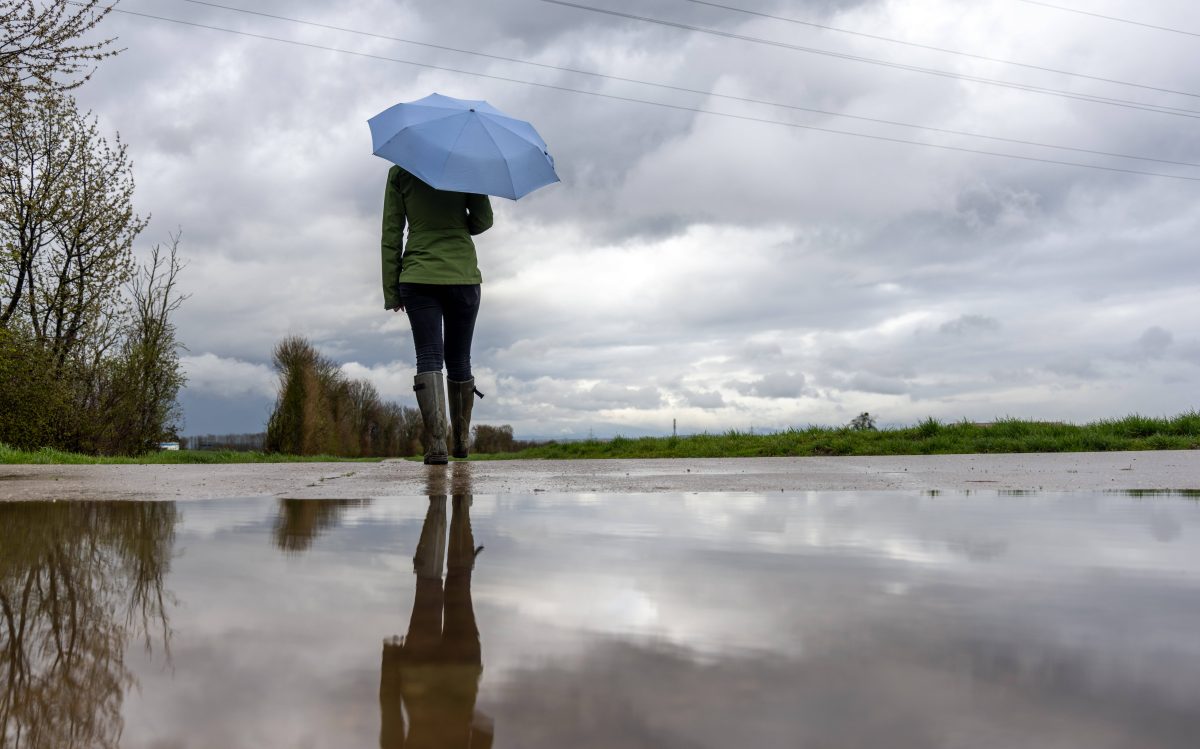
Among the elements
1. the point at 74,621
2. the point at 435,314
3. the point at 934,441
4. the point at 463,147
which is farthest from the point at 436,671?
the point at 934,441

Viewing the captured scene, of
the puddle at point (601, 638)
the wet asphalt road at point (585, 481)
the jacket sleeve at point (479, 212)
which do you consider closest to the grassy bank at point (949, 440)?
the wet asphalt road at point (585, 481)

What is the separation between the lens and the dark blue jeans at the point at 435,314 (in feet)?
19.2

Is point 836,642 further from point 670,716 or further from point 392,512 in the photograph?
point 392,512

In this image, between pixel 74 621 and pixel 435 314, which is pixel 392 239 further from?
pixel 74 621

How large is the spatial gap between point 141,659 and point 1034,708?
3.89 ft

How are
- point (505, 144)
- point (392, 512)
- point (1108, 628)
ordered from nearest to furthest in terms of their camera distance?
point (1108, 628)
point (392, 512)
point (505, 144)

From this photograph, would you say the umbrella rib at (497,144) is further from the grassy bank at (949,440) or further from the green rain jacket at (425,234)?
the grassy bank at (949,440)

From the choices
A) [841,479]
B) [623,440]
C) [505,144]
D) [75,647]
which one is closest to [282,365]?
[623,440]

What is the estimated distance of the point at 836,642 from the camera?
3.97ft

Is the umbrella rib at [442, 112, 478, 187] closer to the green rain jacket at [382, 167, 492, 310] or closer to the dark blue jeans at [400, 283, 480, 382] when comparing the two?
the green rain jacket at [382, 167, 492, 310]

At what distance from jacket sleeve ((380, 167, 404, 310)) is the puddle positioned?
366 centimetres

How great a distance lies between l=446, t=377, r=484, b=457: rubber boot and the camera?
639cm

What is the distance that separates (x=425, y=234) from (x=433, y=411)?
4.16 ft

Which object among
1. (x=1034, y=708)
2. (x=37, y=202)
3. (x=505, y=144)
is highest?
(x=37, y=202)
